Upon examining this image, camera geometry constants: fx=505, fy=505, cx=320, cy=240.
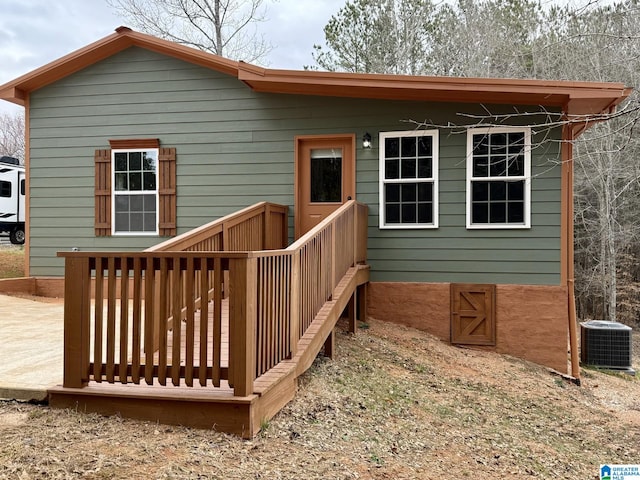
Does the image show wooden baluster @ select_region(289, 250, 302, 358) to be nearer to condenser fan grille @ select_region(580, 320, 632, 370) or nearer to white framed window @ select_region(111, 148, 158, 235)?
white framed window @ select_region(111, 148, 158, 235)

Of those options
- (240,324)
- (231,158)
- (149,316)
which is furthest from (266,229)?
(240,324)

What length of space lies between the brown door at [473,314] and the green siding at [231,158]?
7.0 inches

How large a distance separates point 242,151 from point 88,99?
2801 mm

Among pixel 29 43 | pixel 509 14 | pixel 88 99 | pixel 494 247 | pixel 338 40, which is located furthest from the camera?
pixel 29 43

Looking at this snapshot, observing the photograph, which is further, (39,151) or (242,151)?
(39,151)

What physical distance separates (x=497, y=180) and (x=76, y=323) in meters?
5.76

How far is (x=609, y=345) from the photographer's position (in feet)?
27.3

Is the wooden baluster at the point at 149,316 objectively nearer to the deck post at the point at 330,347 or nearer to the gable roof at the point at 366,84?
the deck post at the point at 330,347

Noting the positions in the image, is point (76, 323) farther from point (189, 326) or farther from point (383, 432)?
point (383, 432)

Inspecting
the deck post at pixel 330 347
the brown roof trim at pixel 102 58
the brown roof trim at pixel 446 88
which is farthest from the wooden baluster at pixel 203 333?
the brown roof trim at pixel 102 58

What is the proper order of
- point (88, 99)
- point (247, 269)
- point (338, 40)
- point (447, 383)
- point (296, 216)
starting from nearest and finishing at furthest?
point (247, 269), point (447, 383), point (296, 216), point (88, 99), point (338, 40)

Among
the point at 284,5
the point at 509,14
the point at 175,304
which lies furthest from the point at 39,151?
the point at 509,14

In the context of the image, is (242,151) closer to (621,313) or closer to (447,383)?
(447,383)

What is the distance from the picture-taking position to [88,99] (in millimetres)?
8297
